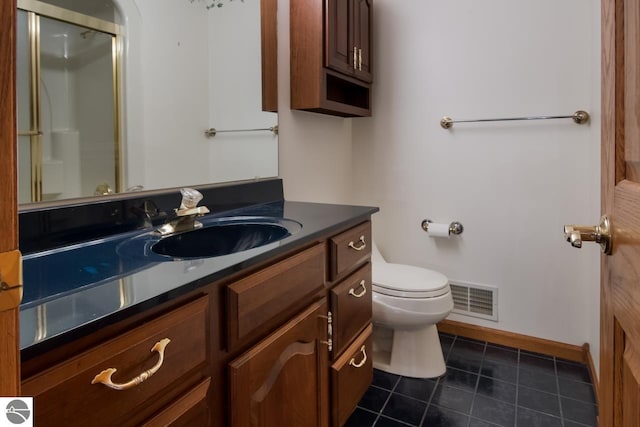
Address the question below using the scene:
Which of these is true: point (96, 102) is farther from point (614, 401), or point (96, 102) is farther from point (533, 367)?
point (533, 367)

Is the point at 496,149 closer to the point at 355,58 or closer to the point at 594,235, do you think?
the point at 355,58

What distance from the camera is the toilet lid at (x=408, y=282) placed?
170 centimetres

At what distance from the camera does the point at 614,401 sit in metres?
0.59

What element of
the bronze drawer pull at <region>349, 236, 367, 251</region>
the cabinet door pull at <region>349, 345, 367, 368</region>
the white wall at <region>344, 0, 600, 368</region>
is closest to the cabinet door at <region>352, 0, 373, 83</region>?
the white wall at <region>344, 0, 600, 368</region>

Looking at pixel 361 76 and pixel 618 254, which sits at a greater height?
pixel 361 76

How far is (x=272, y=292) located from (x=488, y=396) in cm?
123

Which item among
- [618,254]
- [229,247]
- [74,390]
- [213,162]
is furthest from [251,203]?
[618,254]

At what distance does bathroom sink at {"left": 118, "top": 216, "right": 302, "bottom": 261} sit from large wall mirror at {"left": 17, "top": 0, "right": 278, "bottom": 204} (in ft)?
0.70

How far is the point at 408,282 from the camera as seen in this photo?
178 centimetres

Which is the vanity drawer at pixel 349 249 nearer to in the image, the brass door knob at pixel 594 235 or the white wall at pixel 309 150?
the white wall at pixel 309 150

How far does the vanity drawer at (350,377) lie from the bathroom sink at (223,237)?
1.53 feet

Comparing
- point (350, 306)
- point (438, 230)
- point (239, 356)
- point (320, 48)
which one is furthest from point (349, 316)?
point (320, 48)

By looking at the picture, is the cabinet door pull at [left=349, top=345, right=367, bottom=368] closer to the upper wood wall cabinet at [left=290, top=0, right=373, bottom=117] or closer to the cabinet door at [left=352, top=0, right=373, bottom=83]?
the upper wood wall cabinet at [left=290, top=0, right=373, bottom=117]

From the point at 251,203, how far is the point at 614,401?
4.21 ft
